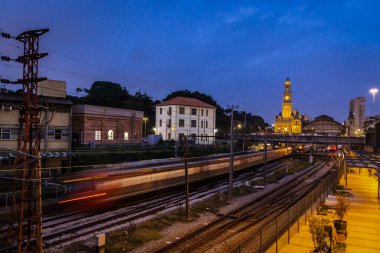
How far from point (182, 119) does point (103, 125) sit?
26.9 metres

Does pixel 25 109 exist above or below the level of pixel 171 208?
above

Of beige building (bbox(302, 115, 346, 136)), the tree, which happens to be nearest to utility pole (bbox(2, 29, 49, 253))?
the tree

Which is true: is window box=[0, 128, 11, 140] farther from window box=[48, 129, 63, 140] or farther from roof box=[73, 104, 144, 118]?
roof box=[73, 104, 144, 118]

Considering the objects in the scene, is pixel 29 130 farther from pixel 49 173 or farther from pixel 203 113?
pixel 203 113

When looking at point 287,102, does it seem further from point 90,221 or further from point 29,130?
point 29,130

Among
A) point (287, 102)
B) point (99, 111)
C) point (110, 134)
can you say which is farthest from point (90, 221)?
point (287, 102)

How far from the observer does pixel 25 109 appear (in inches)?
418

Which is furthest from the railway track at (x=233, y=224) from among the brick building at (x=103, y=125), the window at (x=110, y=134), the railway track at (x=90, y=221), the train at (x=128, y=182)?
the window at (x=110, y=134)

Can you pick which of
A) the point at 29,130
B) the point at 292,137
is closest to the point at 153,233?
the point at 29,130

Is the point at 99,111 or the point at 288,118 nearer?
the point at 99,111

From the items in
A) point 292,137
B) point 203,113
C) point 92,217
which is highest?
point 203,113

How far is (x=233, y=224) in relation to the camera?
18.0 metres

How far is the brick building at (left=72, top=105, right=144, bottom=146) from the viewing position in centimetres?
4159

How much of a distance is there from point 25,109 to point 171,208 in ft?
46.6
